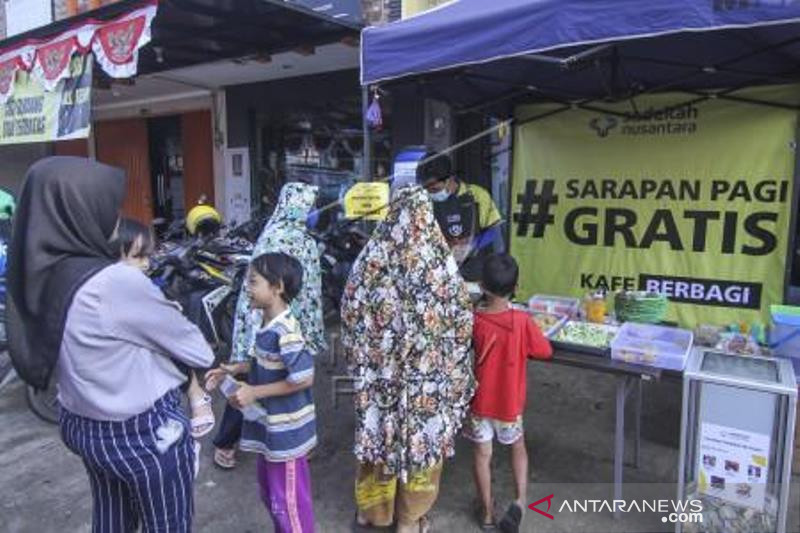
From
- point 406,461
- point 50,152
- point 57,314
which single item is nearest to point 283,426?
Answer: point 406,461

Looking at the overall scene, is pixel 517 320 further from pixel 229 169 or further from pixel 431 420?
pixel 229 169

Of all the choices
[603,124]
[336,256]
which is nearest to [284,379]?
[603,124]

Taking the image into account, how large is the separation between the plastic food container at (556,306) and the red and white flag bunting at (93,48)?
3.41 meters

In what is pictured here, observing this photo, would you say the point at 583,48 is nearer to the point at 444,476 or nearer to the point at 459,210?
the point at 459,210

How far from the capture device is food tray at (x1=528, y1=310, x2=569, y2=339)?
10.3ft

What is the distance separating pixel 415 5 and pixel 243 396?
18.9 feet

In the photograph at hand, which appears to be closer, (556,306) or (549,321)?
(549,321)

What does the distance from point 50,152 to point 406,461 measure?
1246cm

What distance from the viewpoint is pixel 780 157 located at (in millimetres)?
4098

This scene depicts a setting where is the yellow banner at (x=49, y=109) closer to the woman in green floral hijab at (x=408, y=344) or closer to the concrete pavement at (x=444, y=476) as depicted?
the concrete pavement at (x=444, y=476)

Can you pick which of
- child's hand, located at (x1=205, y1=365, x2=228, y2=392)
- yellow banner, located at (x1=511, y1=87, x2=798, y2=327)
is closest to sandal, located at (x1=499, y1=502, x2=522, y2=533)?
child's hand, located at (x1=205, y1=365, x2=228, y2=392)

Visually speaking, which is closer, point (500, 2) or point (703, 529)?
point (703, 529)

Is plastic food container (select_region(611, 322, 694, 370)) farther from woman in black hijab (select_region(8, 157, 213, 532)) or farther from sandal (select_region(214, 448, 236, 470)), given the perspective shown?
sandal (select_region(214, 448, 236, 470))

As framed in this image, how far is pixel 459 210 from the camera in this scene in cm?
460
